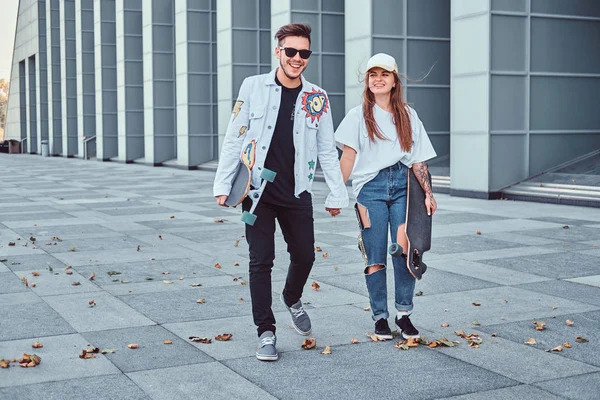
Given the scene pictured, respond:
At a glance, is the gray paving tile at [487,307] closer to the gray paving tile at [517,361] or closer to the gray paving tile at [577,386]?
the gray paving tile at [517,361]

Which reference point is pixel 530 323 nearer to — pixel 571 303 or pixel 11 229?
pixel 571 303

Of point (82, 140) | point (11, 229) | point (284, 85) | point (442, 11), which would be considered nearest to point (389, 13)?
point (442, 11)

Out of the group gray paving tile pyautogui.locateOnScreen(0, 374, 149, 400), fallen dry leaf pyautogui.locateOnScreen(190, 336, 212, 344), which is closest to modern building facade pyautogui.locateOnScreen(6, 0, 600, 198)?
fallen dry leaf pyautogui.locateOnScreen(190, 336, 212, 344)

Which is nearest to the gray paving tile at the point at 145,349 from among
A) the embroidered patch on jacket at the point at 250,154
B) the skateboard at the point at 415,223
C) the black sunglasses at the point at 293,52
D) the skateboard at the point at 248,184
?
the skateboard at the point at 248,184

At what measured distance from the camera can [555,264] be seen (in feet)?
27.7

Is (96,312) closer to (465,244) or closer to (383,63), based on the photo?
(383,63)

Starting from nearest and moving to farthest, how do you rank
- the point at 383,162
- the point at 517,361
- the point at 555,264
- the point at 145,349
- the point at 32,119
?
the point at 517,361, the point at 145,349, the point at 383,162, the point at 555,264, the point at 32,119

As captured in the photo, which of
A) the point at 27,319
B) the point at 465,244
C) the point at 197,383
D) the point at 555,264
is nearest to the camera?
the point at 197,383

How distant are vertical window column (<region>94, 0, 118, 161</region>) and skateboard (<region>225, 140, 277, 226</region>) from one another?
3832 centimetres

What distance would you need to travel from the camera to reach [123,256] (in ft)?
30.8

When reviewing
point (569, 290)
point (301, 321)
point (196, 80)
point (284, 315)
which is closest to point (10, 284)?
point (284, 315)

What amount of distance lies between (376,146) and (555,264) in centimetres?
360

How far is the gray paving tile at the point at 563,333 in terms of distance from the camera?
5210 millimetres

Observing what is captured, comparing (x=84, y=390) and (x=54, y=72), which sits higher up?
(x=54, y=72)
